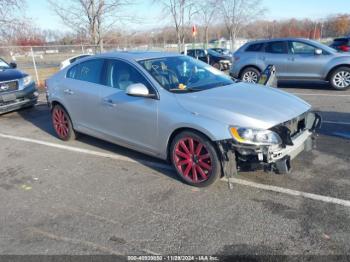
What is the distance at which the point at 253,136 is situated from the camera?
11.1ft

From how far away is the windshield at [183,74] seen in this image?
4.17 metres

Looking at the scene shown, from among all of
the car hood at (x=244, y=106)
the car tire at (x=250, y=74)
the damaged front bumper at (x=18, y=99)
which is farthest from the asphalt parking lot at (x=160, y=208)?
the car tire at (x=250, y=74)

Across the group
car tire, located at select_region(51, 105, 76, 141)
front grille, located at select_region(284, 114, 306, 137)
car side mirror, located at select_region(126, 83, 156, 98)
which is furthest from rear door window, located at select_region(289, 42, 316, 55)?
car side mirror, located at select_region(126, 83, 156, 98)

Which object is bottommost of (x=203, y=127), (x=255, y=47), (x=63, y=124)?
(x=63, y=124)

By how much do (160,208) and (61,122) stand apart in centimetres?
326

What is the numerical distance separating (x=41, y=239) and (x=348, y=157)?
4.07 meters

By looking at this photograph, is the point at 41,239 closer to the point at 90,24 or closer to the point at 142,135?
the point at 142,135

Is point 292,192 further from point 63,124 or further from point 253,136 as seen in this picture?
point 63,124

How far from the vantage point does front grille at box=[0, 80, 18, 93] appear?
7.81m

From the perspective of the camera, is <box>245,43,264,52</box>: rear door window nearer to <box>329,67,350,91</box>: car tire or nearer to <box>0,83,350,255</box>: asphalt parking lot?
<box>329,67,350,91</box>: car tire

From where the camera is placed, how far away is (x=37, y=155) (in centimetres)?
532

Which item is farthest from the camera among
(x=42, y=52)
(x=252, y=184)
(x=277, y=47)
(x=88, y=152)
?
(x=42, y=52)

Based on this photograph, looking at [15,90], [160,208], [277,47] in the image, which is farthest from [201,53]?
[160,208]

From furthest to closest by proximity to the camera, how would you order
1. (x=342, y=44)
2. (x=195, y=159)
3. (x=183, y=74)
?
(x=342, y=44) < (x=183, y=74) < (x=195, y=159)
